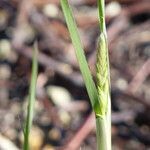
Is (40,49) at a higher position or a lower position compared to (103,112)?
higher

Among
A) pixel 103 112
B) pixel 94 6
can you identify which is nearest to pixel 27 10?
pixel 94 6

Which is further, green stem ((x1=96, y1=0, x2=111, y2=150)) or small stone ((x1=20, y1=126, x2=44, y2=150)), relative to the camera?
small stone ((x1=20, y1=126, x2=44, y2=150))

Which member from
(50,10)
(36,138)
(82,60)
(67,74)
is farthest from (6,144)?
(82,60)

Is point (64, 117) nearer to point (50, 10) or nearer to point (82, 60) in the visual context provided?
point (50, 10)

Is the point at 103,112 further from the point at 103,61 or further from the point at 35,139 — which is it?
the point at 35,139

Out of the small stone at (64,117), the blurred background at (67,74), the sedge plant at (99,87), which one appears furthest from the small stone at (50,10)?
the sedge plant at (99,87)

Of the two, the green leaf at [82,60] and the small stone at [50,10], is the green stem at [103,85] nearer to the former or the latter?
the green leaf at [82,60]

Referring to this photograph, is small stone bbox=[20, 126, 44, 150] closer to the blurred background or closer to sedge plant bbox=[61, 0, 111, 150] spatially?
the blurred background

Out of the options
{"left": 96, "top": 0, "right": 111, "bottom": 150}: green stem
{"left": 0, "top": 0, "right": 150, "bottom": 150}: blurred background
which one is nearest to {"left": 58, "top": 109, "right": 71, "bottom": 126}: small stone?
{"left": 0, "top": 0, "right": 150, "bottom": 150}: blurred background
